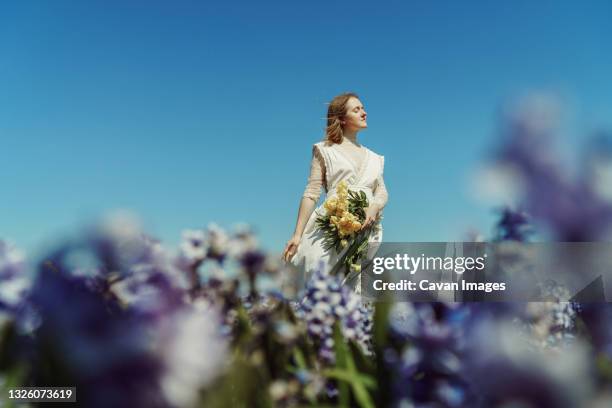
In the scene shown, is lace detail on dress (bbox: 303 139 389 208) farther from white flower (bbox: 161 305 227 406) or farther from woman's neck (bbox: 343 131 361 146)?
white flower (bbox: 161 305 227 406)

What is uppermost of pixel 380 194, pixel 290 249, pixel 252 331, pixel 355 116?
pixel 355 116

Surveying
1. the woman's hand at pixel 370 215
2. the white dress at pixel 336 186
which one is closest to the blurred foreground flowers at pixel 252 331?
the woman's hand at pixel 370 215

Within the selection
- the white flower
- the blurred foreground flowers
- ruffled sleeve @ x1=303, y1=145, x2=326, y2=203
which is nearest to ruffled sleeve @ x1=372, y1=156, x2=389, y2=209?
ruffled sleeve @ x1=303, y1=145, x2=326, y2=203

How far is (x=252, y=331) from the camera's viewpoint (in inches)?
60.4

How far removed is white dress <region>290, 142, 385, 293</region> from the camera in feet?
20.7

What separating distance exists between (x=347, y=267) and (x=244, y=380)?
5.36 meters

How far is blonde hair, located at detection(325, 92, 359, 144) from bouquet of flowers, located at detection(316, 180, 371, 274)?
69 cm

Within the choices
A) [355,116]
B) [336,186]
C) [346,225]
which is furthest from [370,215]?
[355,116]

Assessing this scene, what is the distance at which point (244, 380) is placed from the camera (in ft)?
3.42

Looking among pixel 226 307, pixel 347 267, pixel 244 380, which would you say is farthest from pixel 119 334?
pixel 347 267

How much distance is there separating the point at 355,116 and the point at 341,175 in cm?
81

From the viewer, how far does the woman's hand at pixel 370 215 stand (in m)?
6.18

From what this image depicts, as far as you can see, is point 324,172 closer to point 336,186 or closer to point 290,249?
point 336,186

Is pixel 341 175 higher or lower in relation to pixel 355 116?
lower
